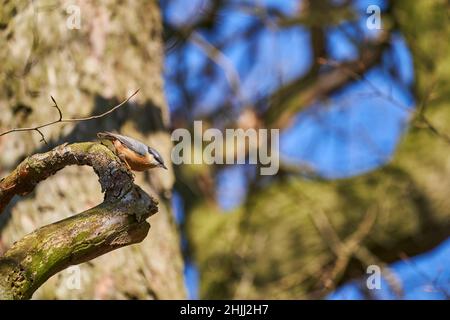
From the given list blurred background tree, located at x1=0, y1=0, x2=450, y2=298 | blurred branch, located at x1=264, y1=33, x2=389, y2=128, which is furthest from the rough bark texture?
blurred branch, located at x1=264, y1=33, x2=389, y2=128

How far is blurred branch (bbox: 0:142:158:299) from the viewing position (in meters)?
1.56

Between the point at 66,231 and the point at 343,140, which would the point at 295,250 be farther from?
the point at 66,231

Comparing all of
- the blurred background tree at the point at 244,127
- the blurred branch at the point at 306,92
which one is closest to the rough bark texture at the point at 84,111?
the blurred background tree at the point at 244,127

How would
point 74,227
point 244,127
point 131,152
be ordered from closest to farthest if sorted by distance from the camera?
point 74,227
point 131,152
point 244,127

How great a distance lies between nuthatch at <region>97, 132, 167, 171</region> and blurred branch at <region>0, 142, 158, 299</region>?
111 millimetres

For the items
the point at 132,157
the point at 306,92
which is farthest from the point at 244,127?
the point at 132,157

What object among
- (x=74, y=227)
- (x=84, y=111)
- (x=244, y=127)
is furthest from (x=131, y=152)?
(x=244, y=127)

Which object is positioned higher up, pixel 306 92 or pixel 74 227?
pixel 74 227

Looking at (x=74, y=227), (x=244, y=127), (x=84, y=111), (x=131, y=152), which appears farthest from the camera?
(x=244, y=127)

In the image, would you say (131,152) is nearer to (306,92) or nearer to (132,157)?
(132,157)

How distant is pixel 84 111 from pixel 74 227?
113 cm

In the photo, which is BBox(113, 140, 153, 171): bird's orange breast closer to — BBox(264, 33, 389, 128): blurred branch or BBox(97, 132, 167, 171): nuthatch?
BBox(97, 132, 167, 171): nuthatch

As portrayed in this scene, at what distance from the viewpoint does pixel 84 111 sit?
2.69m

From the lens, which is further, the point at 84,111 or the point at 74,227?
the point at 84,111
